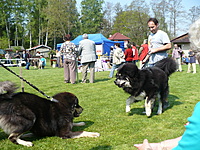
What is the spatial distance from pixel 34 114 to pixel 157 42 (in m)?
3.74

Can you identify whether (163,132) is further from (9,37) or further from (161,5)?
(9,37)

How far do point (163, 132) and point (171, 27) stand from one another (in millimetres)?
41817

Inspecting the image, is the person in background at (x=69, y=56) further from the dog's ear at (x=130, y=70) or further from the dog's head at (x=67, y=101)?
the dog's head at (x=67, y=101)

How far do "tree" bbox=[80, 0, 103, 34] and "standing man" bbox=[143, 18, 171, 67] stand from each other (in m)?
63.2

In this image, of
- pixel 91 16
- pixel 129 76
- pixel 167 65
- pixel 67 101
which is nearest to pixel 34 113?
pixel 67 101

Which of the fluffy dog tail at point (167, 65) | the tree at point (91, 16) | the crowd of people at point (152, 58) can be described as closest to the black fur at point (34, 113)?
the crowd of people at point (152, 58)

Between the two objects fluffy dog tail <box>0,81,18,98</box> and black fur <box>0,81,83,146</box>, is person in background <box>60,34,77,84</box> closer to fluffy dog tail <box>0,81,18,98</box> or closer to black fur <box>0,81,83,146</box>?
black fur <box>0,81,83,146</box>

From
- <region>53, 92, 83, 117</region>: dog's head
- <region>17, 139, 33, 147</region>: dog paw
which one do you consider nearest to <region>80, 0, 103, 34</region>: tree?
<region>53, 92, 83, 117</region>: dog's head

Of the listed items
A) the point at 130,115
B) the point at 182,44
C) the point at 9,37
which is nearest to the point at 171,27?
the point at 182,44

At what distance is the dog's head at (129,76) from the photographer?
4883 millimetres

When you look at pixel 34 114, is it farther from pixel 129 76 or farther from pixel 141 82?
pixel 141 82

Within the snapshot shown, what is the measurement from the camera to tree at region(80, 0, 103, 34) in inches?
2722

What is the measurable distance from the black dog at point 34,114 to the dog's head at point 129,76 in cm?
129

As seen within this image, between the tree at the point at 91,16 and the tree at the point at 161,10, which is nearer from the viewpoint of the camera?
the tree at the point at 161,10
